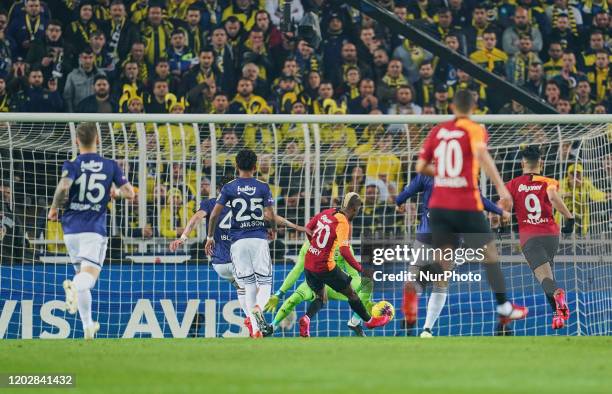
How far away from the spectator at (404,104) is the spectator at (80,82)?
4301mm

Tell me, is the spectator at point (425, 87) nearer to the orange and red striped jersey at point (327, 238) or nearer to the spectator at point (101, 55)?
the spectator at point (101, 55)

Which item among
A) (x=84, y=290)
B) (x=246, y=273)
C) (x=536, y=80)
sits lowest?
(x=84, y=290)

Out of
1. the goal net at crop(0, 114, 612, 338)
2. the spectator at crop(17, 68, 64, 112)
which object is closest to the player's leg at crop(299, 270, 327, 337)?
the goal net at crop(0, 114, 612, 338)

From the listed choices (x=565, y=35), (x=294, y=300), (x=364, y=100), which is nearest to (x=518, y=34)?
(x=565, y=35)

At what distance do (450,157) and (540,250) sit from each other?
405cm

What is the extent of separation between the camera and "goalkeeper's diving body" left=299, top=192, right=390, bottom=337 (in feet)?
46.2

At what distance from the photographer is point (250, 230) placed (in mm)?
13711

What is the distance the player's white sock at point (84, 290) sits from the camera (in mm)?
12156

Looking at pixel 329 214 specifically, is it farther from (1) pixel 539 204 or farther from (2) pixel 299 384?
(2) pixel 299 384

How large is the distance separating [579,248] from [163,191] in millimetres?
5076

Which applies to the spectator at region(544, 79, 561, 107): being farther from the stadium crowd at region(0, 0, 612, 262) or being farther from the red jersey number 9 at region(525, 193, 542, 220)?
the red jersey number 9 at region(525, 193, 542, 220)

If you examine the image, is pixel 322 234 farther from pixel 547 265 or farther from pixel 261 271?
pixel 547 265

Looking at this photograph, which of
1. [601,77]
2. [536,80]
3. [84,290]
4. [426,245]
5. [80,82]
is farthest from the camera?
[601,77]

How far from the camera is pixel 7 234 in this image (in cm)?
1566
